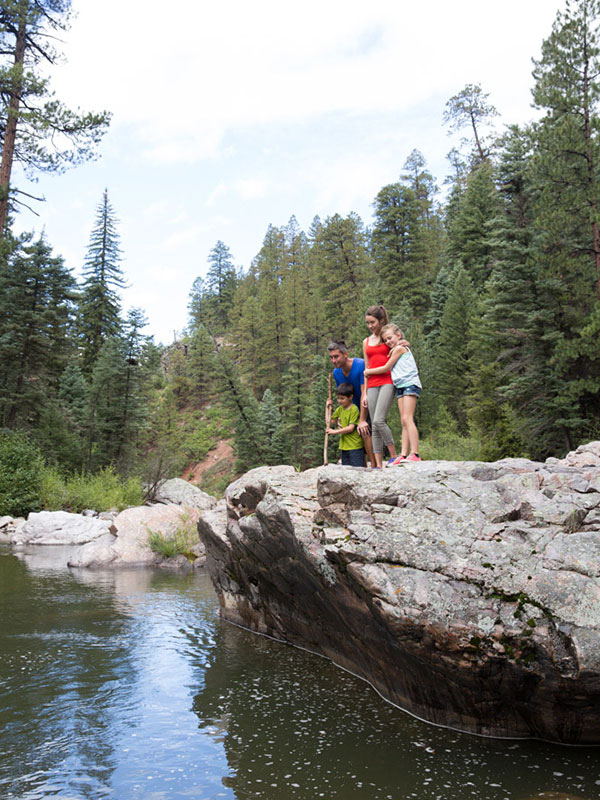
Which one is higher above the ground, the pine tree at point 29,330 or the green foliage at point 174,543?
the pine tree at point 29,330

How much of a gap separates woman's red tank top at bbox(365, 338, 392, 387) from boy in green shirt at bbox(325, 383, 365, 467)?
667mm

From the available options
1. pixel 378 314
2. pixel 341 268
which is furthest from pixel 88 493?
pixel 341 268

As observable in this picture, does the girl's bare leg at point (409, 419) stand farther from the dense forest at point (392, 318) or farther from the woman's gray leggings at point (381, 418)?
the dense forest at point (392, 318)

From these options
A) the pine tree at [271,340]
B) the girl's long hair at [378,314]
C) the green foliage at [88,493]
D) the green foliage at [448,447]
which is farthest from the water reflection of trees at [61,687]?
the pine tree at [271,340]

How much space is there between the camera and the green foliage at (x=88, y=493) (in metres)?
22.7

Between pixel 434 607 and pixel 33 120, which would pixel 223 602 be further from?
pixel 33 120

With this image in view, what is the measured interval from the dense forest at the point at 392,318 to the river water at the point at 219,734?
15.2 m

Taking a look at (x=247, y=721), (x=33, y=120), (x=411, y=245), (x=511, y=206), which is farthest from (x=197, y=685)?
(x=411, y=245)

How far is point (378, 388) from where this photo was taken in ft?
23.6

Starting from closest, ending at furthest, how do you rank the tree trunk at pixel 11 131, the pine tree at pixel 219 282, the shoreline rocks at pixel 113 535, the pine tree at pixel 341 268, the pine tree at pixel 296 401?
the shoreline rocks at pixel 113 535 < the tree trunk at pixel 11 131 < the pine tree at pixel 296 401 < the pine tree at pixel 341 268 < the pine tree at pixel 219 282

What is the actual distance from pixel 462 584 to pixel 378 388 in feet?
10.3

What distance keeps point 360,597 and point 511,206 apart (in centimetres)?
2093

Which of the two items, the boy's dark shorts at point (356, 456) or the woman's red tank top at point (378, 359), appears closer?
the woman's red tank top at point (378, 359)

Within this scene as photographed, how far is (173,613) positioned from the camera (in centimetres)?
900
